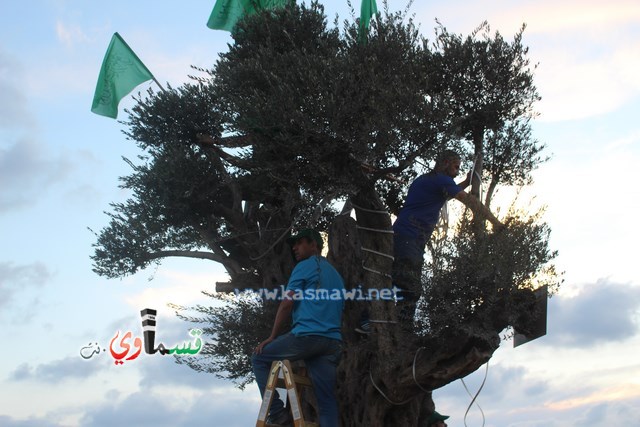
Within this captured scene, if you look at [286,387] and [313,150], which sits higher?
[313,150]

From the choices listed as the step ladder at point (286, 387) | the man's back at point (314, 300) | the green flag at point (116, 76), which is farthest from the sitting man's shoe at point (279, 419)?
the green flag at point (116, 76)

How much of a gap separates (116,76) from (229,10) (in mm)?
3455

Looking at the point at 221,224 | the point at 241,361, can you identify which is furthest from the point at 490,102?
the point at 241,361

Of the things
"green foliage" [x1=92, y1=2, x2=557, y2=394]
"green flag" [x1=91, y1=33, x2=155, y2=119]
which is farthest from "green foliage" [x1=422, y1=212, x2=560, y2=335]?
"green flag" [x1=91, y1=33, x2=155, y2=119]

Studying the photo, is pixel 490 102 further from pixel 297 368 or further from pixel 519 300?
pixel 297 368

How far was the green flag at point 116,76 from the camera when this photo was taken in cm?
1855

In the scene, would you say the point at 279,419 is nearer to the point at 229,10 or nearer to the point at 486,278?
the point at 486,278

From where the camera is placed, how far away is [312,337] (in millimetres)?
11609

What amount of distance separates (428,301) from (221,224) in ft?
21.7

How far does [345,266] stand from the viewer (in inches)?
601

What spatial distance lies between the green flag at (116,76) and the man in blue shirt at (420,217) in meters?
7.85

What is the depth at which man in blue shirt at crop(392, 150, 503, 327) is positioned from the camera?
44.3 ft

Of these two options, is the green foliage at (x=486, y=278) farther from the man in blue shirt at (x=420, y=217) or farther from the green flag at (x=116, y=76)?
the green flag at (x=116, y=76)

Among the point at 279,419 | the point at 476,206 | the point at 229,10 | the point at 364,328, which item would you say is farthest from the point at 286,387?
the point at 229,10
